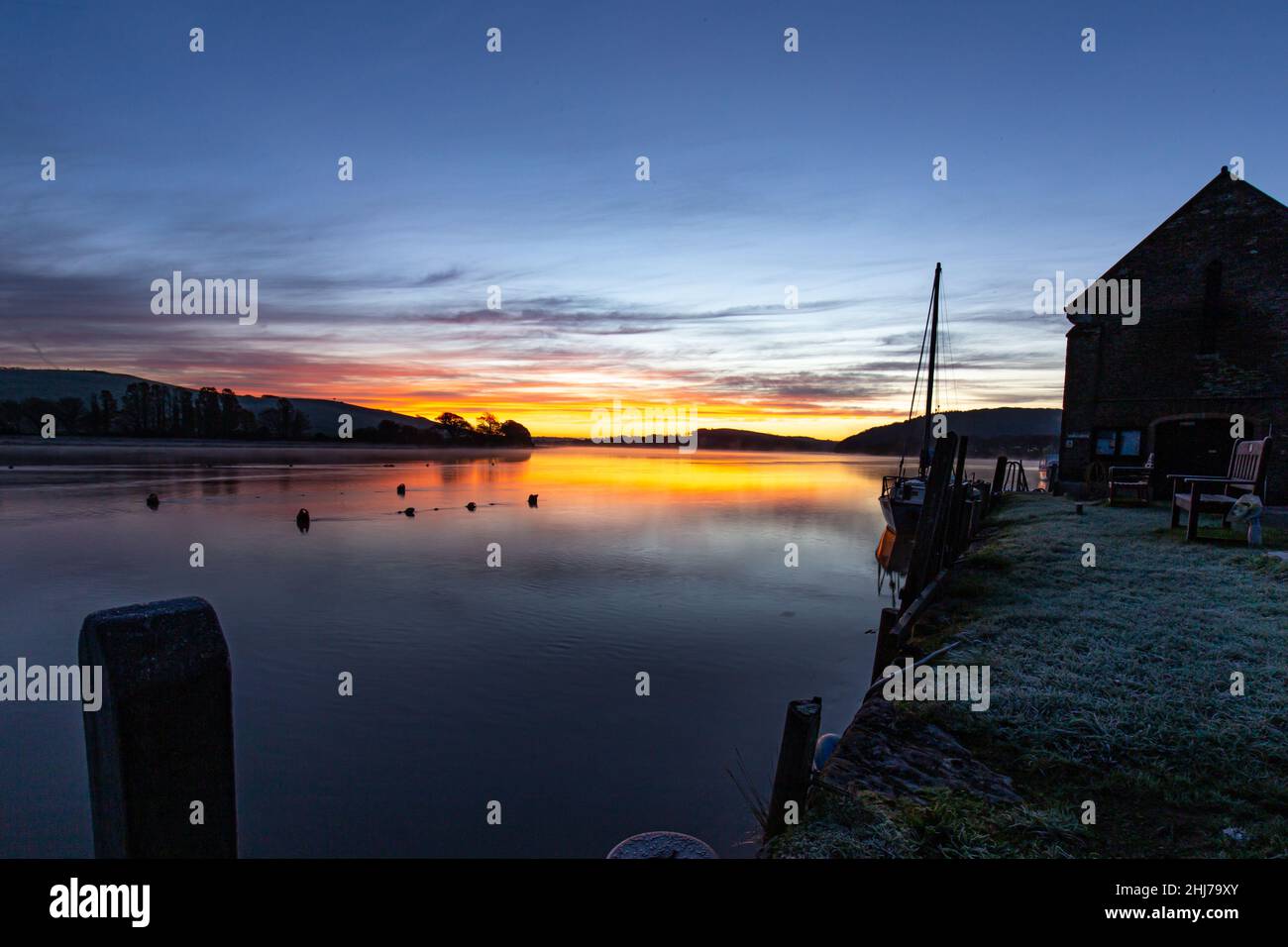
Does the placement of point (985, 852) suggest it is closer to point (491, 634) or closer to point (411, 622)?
point (491, 634)

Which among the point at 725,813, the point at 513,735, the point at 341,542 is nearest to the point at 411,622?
the point at 513,735

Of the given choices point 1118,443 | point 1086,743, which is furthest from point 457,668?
point 1118,443

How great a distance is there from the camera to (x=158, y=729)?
1.99m

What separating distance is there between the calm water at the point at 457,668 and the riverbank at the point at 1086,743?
2335 mm

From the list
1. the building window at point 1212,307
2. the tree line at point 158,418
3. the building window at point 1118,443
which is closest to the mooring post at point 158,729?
the building window at point 1118,443

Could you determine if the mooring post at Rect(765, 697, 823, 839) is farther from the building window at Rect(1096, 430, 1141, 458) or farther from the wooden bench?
the building window at Rect(1096, 430, 1141, 458)

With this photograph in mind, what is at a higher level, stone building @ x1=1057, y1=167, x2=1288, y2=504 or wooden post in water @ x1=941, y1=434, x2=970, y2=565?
stone building @ x1=1057, y1=167, x2=1288, y2=504

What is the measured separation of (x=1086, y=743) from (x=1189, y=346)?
2397 cm

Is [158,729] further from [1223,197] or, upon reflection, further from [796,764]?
[1223,197]

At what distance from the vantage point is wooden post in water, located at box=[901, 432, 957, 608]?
9469 millimetres

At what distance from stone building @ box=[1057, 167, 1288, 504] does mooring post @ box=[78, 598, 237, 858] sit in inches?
1083

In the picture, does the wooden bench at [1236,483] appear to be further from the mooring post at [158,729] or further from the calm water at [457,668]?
the mooring post at [158,729]

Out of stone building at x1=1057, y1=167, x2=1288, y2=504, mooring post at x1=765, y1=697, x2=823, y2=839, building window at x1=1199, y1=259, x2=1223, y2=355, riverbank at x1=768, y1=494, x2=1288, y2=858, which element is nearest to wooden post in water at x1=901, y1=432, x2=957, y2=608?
riverbank at x1=768, y1=494, x2=1288, y2=858
